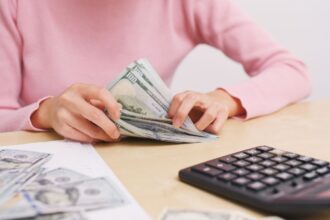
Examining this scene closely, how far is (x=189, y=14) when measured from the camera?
3.61 ft

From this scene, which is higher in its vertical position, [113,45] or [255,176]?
[113,45]

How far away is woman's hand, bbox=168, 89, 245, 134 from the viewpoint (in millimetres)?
720

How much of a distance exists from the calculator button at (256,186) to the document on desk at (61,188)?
12cm

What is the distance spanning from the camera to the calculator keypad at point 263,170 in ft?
1.59

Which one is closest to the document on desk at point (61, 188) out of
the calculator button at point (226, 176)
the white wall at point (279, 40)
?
the calculator button at point (226, 176)

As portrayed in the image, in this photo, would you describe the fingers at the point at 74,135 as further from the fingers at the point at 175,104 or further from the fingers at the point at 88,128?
the fingers at the point at 175,104

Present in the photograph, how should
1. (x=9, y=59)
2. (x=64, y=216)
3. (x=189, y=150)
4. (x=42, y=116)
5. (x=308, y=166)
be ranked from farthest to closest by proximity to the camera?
(x=9, y=59) → (x=42, y=116) → (x=189, y=150) → (x=308, y=166) → (x=64, y=216)

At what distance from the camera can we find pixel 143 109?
720 mm

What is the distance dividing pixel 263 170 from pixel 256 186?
48 millimetres

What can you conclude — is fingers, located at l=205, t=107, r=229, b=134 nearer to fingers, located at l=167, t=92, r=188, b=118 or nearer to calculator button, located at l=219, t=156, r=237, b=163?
fingers, located at l=167, t=92, r=188, b=118

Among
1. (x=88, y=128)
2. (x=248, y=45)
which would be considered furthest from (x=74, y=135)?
(x=248, y=45)

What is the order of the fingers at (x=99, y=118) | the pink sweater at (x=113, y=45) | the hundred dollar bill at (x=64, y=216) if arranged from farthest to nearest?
the pink sweater at (x=113, y=45), the fingers at (x=99, y=118), the hundred dollar bill at (x=64, y=216)

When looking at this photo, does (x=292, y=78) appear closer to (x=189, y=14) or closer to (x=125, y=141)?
(x=189, y=14)

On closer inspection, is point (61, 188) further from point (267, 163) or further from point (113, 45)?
point (113, 45)
